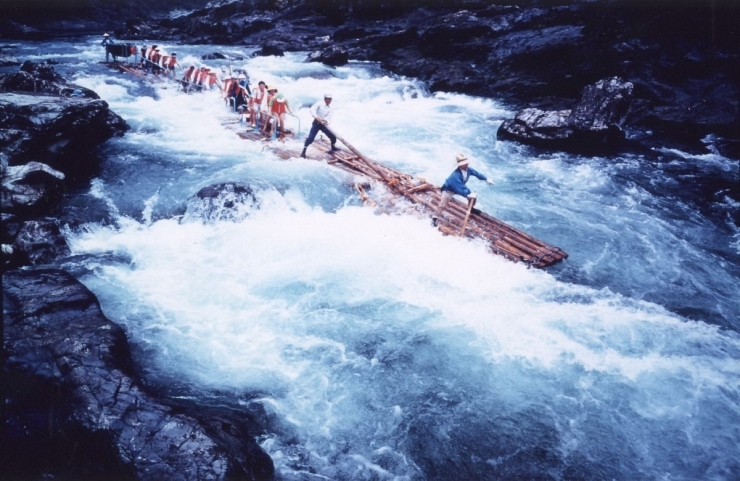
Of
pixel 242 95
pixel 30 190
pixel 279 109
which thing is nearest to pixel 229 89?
pixel 242 95

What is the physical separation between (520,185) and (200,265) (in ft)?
28.6

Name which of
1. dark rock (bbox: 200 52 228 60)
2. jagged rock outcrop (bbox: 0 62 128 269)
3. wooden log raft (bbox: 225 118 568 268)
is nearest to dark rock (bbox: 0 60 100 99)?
jagged rock outcrop (bbox: 0 62 128 269)

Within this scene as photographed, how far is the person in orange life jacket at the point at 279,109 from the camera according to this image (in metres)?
12.3

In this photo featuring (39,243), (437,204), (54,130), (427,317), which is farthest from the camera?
(54,130)

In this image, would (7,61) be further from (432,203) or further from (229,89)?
(432,203)

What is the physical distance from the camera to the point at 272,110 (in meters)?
12.6

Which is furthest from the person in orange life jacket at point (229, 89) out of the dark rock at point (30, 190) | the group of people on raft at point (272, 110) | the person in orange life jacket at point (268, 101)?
the dark rock at point (30, 190)

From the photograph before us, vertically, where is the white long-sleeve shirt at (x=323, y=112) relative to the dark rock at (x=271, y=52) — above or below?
below

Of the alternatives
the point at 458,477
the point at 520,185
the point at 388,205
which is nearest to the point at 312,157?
the point at 388,205

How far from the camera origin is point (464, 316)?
6.61 m

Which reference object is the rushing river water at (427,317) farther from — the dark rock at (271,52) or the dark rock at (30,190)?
the dark rock at (271,52)

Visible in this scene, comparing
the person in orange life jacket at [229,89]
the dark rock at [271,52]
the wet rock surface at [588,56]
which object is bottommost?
the person in orange life jacket at [229,89]

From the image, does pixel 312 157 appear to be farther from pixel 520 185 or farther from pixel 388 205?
pixel 520 185

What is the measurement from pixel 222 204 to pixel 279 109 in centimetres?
493
